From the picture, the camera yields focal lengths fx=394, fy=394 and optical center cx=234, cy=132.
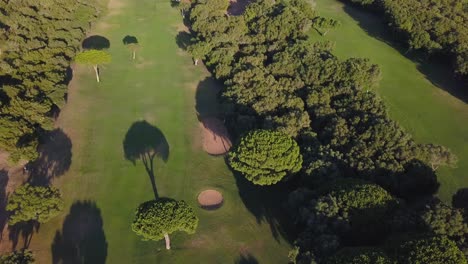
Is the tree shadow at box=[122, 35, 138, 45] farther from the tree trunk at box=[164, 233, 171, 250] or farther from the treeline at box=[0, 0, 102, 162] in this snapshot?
the tree trunk at box=[164, 233, 171, 250]

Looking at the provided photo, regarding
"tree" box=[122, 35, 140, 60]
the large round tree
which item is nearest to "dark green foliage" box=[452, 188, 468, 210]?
the large round tree

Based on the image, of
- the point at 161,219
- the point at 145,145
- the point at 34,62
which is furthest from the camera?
the point at 34,62

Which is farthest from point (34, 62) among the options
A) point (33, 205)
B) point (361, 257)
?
point (361, 257)

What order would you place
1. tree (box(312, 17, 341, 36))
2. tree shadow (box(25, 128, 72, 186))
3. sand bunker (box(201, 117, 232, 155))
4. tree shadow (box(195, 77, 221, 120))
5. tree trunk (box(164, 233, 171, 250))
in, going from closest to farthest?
tree trunk (box(164, 233, 171, 250))
tree shadow (box(25, 128, 72, 186))
sand bunker (box(201, 117, 232, 155))
tree shadow (box(195, 77, 221, 120))
tree (box(312, 17, 341, 36))

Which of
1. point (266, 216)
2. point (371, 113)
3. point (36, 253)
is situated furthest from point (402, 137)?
point (36, 253)

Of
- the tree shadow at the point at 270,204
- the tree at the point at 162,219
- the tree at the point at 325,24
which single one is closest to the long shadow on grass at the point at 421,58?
the tree at the point at 325,24

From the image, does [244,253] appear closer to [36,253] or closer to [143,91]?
[36,253]

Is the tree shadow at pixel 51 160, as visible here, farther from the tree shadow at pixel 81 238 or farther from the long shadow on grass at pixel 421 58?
the long shadow on grass at pixel 421 58

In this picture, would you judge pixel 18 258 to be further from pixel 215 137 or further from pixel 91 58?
pixel 91 58
